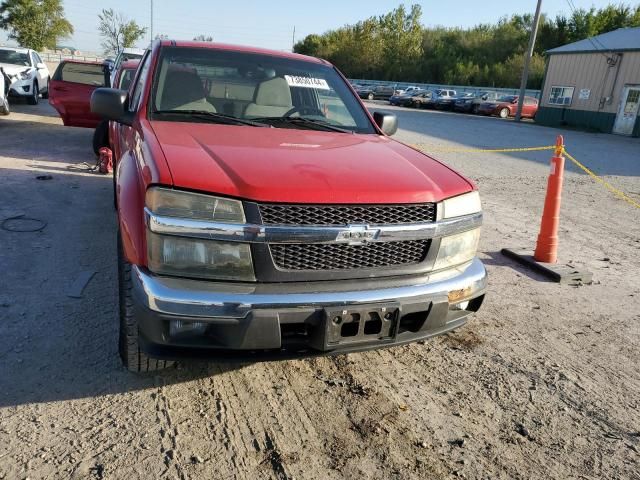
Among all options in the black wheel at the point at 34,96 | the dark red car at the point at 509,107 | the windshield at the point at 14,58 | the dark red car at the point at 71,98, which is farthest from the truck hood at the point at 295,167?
the dark red car at the point at 509,107

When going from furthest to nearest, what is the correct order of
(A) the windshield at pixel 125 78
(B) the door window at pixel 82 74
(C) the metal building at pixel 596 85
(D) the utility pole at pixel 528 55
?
(D) the utility pole at pixel 528 55
(C) the metal building at pixel 596 85
(B) the door window at pixel 82 74
(A) the windshield at pixel 125 78

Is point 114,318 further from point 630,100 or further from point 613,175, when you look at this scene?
point 630,100

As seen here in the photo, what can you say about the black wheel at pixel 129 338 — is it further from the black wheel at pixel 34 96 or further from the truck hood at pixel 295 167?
the black wheel at pixel 34 96

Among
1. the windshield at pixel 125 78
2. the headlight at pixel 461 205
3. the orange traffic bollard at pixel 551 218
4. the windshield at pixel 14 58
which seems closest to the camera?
the headlight at pixel 461 205

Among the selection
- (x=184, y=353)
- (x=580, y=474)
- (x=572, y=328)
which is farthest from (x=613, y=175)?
(x=184, y=353)

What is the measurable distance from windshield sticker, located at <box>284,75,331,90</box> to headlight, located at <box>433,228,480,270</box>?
190 cm

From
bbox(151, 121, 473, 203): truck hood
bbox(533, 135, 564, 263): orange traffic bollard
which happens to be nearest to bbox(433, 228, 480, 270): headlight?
bbox(151, 121, 473, 203): truck hood

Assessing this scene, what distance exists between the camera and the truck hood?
2354 millimetres

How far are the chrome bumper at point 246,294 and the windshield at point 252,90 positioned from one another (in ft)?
4.85

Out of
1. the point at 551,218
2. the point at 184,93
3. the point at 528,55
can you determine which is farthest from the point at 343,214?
the point at 528,55

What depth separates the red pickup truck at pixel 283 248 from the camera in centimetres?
228

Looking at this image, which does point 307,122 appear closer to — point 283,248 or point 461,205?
point 461,205

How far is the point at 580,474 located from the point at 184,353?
1873mm

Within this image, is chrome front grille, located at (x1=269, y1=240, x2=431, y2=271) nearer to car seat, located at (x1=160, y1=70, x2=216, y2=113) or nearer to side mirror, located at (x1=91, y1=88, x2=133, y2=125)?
car seat, located at (x1=160, y1=70, x2=216, y2=113)
